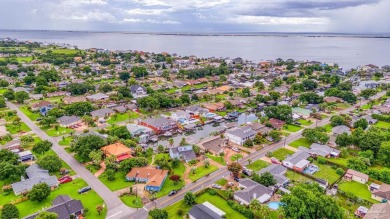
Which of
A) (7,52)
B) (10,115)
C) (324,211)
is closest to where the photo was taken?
(324,211)

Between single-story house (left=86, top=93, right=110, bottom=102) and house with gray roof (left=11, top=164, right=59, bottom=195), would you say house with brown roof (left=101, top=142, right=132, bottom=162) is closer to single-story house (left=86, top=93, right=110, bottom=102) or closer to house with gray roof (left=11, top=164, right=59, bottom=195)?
house with gray roof (left=11, top=164, right=59, bottom=195)

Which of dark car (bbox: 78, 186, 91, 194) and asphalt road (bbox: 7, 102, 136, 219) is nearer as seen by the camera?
asphalt road (bbox: 7, 102, 136, 219)

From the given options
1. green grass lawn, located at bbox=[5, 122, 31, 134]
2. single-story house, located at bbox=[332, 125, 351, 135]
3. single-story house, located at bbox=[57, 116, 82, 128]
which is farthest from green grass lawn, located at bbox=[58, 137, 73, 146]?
single-story house, located at bbox=[332, 125, 351, 135]

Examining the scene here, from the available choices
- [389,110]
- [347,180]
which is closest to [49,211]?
[347,180]

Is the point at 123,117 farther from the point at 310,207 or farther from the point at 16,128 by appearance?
the point at 310,207

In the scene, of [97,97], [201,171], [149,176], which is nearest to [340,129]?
[201,171]

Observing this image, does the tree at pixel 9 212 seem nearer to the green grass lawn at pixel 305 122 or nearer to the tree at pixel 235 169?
the tree at pixel 235 169

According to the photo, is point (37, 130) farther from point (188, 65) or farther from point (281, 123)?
point (188, 65)
